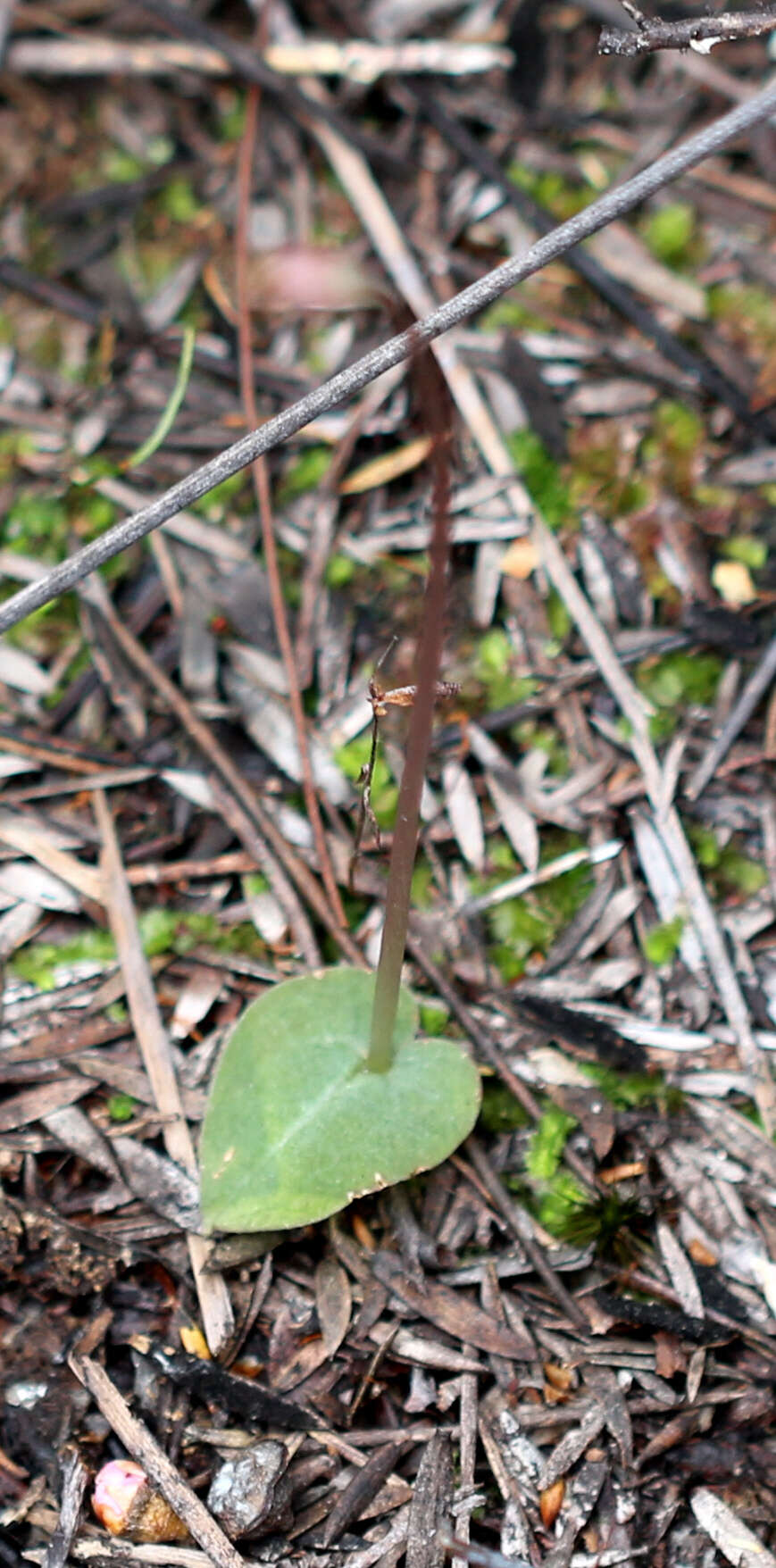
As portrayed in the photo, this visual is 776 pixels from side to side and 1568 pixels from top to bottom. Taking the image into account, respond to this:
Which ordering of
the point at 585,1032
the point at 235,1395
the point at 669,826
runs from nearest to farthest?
the point at 235,1395 → the point at 585,1032 → the point at 669,826

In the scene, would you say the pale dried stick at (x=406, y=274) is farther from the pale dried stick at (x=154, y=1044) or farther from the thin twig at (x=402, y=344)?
the pale dried stick at (x=154, y=1044)

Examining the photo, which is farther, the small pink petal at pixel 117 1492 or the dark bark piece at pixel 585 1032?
the dark bark piece at pixel 585 1032

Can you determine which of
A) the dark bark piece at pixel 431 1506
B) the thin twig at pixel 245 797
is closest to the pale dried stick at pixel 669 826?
the thin twig at pixel 245 797

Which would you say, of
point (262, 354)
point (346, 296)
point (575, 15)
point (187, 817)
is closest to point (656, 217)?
point (575, 15)

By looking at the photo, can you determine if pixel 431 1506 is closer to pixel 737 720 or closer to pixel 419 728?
pixel 419 728

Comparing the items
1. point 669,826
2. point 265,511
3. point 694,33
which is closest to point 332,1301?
point 669,826

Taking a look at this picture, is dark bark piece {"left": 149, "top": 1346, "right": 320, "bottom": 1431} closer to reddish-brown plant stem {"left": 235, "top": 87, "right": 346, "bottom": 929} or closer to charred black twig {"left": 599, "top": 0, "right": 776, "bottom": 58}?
reddish-brown plant stem {"left": 235, "top": 87, "right": 346, "bottom": 929}

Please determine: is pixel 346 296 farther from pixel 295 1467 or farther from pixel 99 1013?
pixel 295 1467
